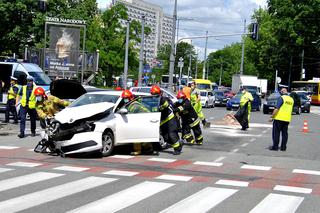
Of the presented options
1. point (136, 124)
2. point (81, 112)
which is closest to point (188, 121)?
point (136, 124)

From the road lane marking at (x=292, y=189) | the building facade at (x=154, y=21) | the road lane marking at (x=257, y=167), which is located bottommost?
the road lane marking at (x=257, y=167)

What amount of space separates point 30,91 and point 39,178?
7082mm

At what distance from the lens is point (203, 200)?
797 centimetres

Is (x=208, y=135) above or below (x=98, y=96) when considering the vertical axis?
below

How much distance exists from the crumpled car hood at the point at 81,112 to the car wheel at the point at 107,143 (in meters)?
0.56

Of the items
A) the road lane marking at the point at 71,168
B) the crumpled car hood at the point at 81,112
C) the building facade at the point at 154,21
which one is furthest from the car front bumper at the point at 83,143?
the building facade at the point at 154,21

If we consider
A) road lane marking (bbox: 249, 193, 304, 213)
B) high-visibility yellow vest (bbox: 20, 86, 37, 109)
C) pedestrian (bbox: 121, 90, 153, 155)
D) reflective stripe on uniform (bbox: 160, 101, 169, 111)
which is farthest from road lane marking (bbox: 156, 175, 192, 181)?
high-visibility yellow vest (bbox: 20, 86, 37, 109)

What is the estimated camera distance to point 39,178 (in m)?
9.29

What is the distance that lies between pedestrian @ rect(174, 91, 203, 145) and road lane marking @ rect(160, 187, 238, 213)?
6114 millimetres

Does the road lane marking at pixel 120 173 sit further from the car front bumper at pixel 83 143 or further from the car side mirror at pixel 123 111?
the car side mirror at pixel 123 111

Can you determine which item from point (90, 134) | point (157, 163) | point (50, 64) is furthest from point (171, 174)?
point (50, 64)

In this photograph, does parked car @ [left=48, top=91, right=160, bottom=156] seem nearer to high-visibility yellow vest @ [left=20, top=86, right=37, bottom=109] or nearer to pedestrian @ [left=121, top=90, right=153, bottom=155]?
pedestrian @ [left=121, top=90, right=153, bottom=155]

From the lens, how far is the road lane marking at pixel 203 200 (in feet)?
23.9

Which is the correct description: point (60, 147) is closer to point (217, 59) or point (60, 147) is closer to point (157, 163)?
point (157, 163)
